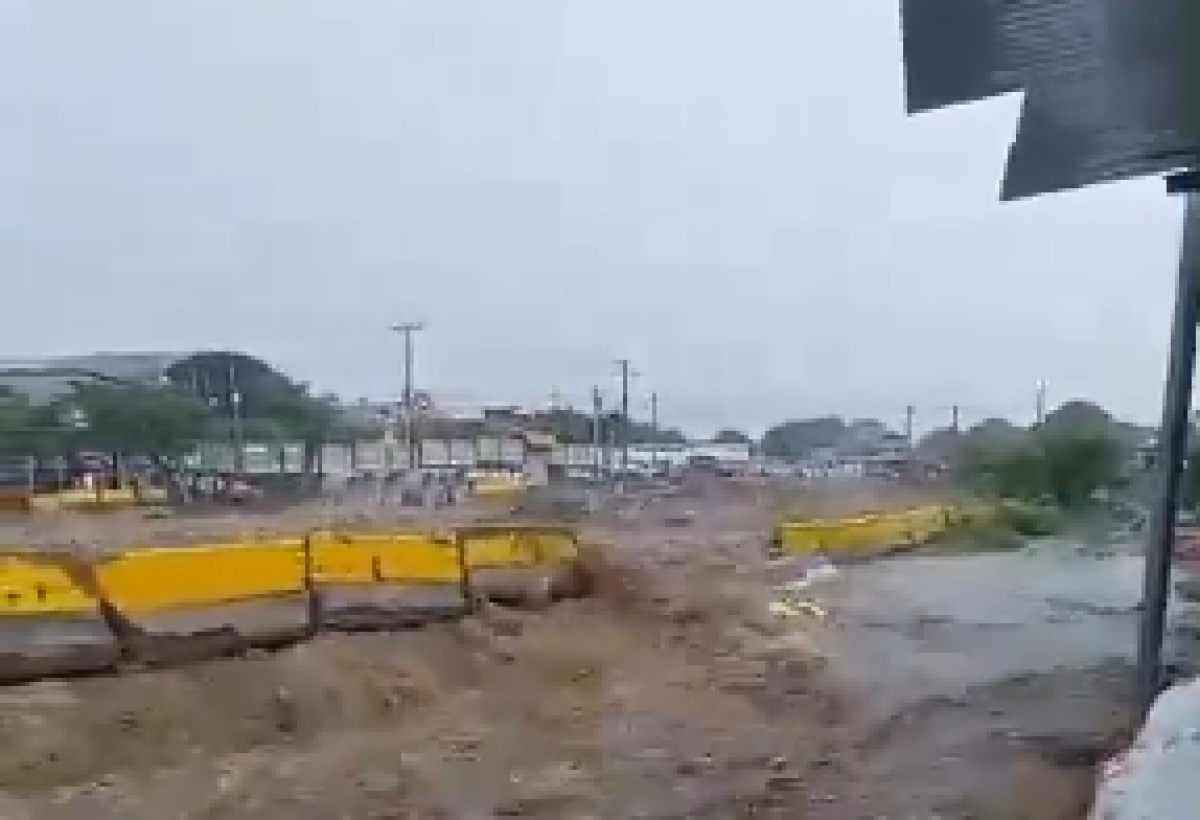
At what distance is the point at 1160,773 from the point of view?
16.3 ft

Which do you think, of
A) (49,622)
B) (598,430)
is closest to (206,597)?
(49,622)

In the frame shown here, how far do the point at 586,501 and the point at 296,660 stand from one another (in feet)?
94.8

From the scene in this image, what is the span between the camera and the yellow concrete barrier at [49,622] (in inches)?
283

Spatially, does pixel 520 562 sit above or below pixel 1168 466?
below

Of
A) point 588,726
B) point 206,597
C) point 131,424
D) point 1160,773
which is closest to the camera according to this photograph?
point 1160,773

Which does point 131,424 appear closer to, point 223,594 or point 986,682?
point 223,594

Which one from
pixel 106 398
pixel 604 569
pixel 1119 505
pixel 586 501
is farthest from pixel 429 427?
pixel 604 569

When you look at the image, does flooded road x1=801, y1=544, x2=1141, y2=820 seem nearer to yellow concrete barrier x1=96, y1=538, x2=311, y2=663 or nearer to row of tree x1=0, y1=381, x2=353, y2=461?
yellow concrete barrier x1=96, y1=538, x2=311, y2=663

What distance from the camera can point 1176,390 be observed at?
7.77 metres

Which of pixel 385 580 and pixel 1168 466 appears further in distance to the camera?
pixel 385 580

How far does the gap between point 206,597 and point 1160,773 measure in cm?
558

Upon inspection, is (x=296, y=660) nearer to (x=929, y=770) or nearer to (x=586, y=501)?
(x=929, y=770)

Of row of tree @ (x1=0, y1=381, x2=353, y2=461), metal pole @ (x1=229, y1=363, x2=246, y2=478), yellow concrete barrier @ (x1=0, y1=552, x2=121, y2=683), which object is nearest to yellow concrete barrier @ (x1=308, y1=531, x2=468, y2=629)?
yellow concrete barrier @ (x1=0, y1=552, x2=121, y2=683)

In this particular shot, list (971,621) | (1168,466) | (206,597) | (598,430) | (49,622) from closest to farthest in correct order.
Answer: (49,622), (1168,466), (206,597), (971,621), (598,430)
